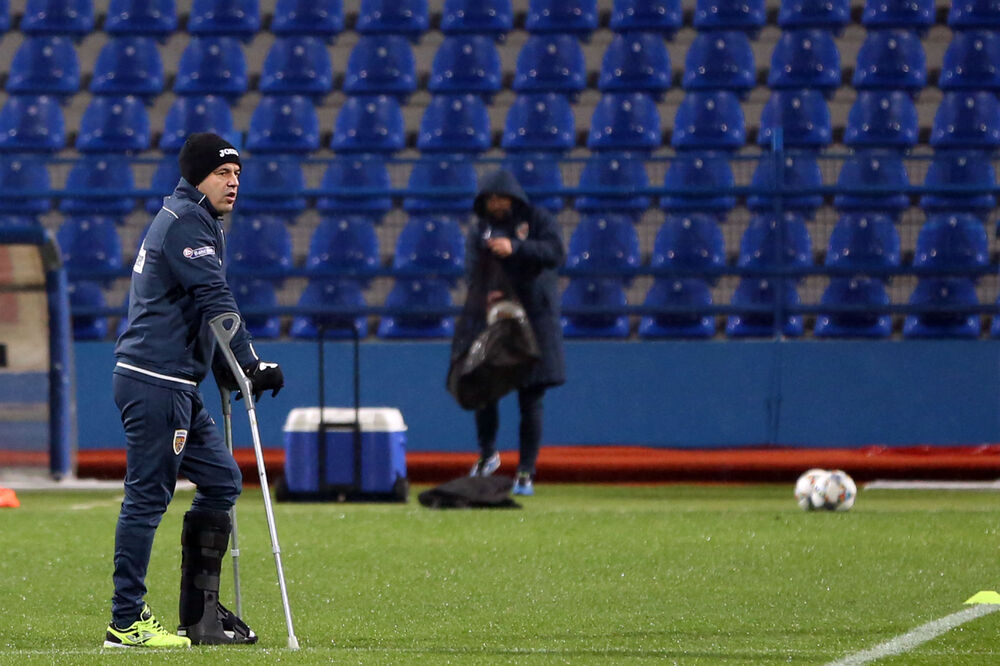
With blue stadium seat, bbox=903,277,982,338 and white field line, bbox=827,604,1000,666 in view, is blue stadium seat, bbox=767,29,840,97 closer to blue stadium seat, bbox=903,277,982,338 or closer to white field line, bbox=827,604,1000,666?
blue stadium seat, bbox=903,277,982,338

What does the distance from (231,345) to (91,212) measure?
1018 cm

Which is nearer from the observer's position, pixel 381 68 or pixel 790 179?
pixel 790 179

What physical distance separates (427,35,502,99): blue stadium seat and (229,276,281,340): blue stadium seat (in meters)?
3.40

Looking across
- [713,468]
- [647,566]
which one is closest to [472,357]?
[713,468]

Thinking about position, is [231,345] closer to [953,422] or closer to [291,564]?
[291,564]

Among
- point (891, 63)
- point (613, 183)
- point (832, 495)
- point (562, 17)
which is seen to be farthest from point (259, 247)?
point (891, 63)

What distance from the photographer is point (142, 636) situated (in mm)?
5488

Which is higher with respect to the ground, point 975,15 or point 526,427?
point 975,15

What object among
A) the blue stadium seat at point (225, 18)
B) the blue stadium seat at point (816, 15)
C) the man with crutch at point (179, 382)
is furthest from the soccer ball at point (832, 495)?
the blue stadium seat at point (225, 18)

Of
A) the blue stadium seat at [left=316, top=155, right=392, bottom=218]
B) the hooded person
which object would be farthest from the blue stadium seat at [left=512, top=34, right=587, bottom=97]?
the hooded person

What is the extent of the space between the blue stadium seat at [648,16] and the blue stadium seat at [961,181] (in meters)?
3.86

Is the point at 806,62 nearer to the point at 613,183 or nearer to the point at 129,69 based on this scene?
the point at 613,183

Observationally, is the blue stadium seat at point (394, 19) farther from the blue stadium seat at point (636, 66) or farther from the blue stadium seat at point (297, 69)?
the blue stadium seat at point (636, 66)

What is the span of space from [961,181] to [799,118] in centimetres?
232
